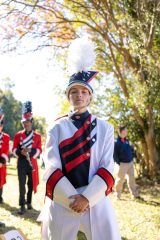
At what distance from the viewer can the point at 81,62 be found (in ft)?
→ 11.1

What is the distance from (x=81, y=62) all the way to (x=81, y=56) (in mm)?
53

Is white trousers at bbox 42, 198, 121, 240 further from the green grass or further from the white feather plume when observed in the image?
the green grass

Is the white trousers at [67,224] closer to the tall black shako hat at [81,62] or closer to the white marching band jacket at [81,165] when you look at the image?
the white marching band jacket at [81,165]

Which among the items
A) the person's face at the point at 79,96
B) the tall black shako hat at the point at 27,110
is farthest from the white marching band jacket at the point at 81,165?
the tall black shako hat at the point at 27,110

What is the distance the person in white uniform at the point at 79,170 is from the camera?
3016 mm

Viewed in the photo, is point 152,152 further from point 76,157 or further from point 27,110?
point 76,157

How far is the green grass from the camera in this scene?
585 cm

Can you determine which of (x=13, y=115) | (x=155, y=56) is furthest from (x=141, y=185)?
(x=13, y=115)

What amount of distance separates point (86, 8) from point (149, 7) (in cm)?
332

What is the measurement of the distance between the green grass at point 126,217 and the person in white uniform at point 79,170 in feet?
8.31

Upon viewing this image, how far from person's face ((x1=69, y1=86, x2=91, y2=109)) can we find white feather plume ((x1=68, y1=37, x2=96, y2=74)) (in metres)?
0.18

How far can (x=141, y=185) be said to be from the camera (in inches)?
481

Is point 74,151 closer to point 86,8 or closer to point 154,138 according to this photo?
point 86,8

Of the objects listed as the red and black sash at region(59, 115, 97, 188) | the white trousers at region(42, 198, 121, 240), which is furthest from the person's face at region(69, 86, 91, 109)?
the white trousers at region(42, 198, 121, 240)
